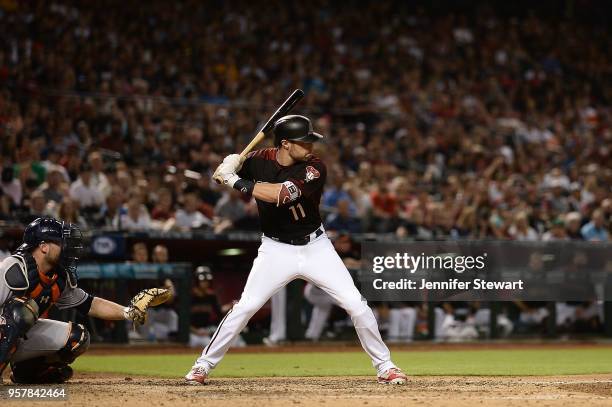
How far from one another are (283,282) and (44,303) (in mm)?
1703

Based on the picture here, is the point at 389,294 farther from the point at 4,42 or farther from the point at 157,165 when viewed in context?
the point at 4,42

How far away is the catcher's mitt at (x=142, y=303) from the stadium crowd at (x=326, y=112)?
4662 mm

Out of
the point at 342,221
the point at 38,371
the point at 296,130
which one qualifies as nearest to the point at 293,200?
the point at 296,130

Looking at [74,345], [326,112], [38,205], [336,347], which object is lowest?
[336,347]

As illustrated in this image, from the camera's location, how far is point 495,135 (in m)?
19.5

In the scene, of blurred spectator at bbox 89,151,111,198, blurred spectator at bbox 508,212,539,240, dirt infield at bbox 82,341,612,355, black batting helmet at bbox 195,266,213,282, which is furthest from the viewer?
blurred spectator at bbox 508,212,539,240

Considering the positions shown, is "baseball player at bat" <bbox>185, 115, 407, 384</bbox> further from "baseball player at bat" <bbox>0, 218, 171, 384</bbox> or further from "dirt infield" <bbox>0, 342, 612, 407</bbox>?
"baseball player at bat" <bbox>0, 218, 171, 384</bbox>

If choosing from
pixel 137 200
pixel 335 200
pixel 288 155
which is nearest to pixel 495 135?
pixel 335 200

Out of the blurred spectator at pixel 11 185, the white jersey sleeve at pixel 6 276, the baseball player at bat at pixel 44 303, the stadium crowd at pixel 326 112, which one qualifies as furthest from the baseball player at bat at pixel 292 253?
the blurred spectator at pixel 11 185

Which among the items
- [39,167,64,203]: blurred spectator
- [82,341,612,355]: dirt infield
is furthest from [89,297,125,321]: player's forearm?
[39,167,64,203]: blurred spectator

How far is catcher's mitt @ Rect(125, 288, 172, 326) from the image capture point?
23.8 feet

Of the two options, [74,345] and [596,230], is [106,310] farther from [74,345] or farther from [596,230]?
[596,230]

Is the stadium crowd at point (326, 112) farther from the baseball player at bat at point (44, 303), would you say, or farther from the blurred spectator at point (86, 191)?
the baseball player at bat at point (44, 303)

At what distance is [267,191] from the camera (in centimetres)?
700
